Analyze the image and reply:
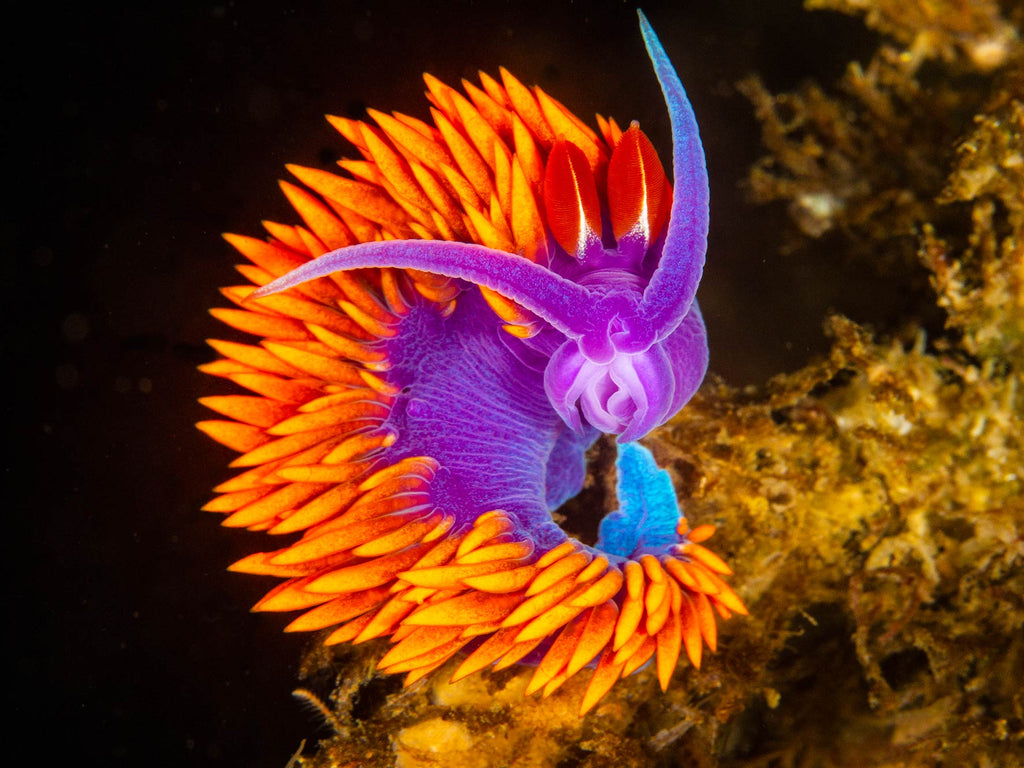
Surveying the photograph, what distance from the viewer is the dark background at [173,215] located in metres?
3.22

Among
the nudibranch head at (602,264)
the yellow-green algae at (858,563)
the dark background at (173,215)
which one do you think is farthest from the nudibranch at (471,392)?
the dark background at (173,215)

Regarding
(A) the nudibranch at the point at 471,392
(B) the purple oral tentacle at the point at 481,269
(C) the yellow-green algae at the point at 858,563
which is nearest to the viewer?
(B) the purple oral tentacle at the point at 481,269

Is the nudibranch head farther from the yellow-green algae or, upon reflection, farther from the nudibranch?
the yellow-green algae

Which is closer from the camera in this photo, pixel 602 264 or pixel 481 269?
pixel 481 269

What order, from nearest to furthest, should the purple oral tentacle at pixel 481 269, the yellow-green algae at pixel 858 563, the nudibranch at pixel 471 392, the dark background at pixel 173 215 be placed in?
the purple oral tentacle at pixel 481 269, the nudibranch at pixel 471 392, the yellow-green algae at pixel 858 563, the dark background at pixel 173 215

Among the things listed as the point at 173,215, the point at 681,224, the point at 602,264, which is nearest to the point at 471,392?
the point at 602,264

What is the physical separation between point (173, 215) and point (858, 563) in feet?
11.6

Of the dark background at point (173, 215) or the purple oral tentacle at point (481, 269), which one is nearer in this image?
the purple oral tentacle at point (481, 269)

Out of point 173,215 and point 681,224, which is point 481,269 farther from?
point 173,215

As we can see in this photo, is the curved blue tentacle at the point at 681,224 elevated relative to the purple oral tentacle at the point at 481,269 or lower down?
elevated

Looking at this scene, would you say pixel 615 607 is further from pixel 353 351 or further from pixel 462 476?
pixel 353 351

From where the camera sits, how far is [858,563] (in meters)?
2.93

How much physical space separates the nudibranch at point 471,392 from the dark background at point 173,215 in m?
1.05

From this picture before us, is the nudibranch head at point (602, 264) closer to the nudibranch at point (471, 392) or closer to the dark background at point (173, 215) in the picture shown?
the nudibranch at point (471, 392)
